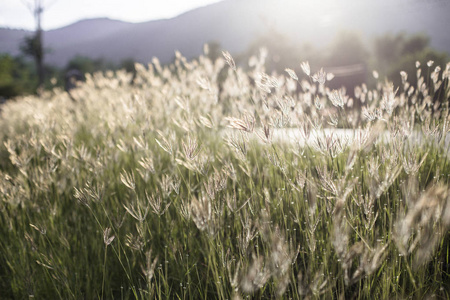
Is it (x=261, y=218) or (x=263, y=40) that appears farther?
(x=263, y=40)

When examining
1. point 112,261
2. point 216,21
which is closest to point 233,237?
point 112,261

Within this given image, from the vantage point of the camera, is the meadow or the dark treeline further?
the dark treeline

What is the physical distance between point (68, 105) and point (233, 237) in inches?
143

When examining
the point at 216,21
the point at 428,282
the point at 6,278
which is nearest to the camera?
the point at 428,282

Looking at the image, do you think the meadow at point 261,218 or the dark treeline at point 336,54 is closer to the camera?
the meadow at point 261,218

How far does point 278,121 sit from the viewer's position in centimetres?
115

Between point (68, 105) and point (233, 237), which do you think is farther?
point (68, 105)

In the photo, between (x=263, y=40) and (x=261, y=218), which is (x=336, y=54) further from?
(x=261, y=218)

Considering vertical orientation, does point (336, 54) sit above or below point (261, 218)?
above

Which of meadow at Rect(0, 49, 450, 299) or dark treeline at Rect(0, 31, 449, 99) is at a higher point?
dark treeline at Rect(0, 31, 449, 99)

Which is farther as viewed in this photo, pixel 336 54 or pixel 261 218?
pixel 336 54

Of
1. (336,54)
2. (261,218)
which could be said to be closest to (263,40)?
(336,54)

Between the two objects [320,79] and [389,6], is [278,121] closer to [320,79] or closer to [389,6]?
[320,79]

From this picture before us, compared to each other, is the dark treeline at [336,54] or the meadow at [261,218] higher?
the dark treeline at [336,54]
